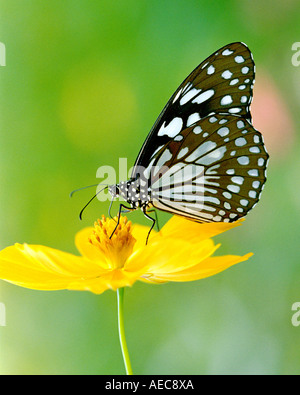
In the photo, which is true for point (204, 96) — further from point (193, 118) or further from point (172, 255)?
point (172, 255)

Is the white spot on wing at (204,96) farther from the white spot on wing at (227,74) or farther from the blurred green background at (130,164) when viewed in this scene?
the blurred green background at (130,164)

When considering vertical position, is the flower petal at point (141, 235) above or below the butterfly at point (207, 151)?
below

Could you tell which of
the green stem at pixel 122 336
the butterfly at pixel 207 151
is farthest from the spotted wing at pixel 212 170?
the green stem at pixel 122 336

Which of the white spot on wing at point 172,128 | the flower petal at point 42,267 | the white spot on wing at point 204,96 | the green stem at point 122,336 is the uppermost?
the white spot on wing at point 204,96

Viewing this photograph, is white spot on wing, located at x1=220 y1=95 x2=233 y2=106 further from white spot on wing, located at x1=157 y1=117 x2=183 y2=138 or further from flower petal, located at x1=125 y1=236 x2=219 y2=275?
flower petal, located at x1=125 y1=236 x2=219 y2=275

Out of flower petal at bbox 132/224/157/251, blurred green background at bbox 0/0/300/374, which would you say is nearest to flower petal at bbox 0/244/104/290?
flower petal at bbox 132/224/157/251

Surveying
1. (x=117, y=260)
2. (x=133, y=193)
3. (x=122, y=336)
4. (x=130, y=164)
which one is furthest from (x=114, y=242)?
(x=130, y=164)

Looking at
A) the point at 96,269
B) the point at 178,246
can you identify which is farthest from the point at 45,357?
the point at 178,246
